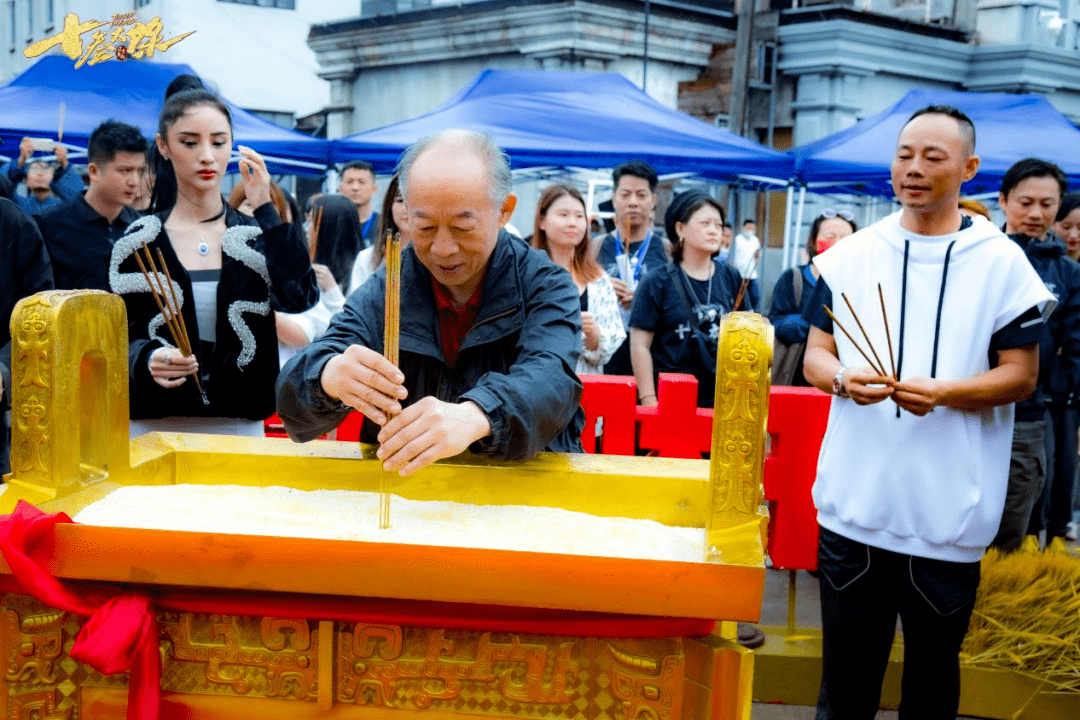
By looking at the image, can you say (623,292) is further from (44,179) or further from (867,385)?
(44,179)

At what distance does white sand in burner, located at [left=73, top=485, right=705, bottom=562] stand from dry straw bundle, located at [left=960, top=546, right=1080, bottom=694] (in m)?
1.96

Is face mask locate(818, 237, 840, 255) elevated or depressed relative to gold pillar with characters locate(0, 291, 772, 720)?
elevated

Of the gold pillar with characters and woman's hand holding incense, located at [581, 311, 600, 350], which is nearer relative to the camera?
the gold pillar with characters

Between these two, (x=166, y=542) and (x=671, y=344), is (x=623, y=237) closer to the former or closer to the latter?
(x=671, y=344)

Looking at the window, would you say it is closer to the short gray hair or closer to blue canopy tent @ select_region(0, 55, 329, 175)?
blue canopy tent @ select_region(0, 55, 329, 175)

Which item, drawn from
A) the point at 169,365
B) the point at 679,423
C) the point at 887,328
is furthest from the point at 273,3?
the point at 887,328

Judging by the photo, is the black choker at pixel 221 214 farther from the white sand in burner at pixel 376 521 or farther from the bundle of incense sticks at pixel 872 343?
the bundle of incense sticks at pixel 872 343

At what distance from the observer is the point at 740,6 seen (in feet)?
45.9

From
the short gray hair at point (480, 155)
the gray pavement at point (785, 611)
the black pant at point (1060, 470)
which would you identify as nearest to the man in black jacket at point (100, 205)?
the short gray hair at point (480, 155)

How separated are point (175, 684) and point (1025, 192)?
3.14 meters

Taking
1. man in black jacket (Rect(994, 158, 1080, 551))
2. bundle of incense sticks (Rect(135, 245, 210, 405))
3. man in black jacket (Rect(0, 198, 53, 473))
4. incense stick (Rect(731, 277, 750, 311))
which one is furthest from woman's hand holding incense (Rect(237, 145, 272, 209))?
man in black jacket (Rect(994, 158, 1080, 551))

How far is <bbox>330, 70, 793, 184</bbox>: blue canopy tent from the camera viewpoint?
760 centimetres

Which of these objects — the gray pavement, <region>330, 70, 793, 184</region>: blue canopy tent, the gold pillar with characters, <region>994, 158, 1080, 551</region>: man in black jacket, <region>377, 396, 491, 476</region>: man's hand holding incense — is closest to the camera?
the gold pillar with characters

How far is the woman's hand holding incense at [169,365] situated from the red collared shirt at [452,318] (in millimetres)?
837
